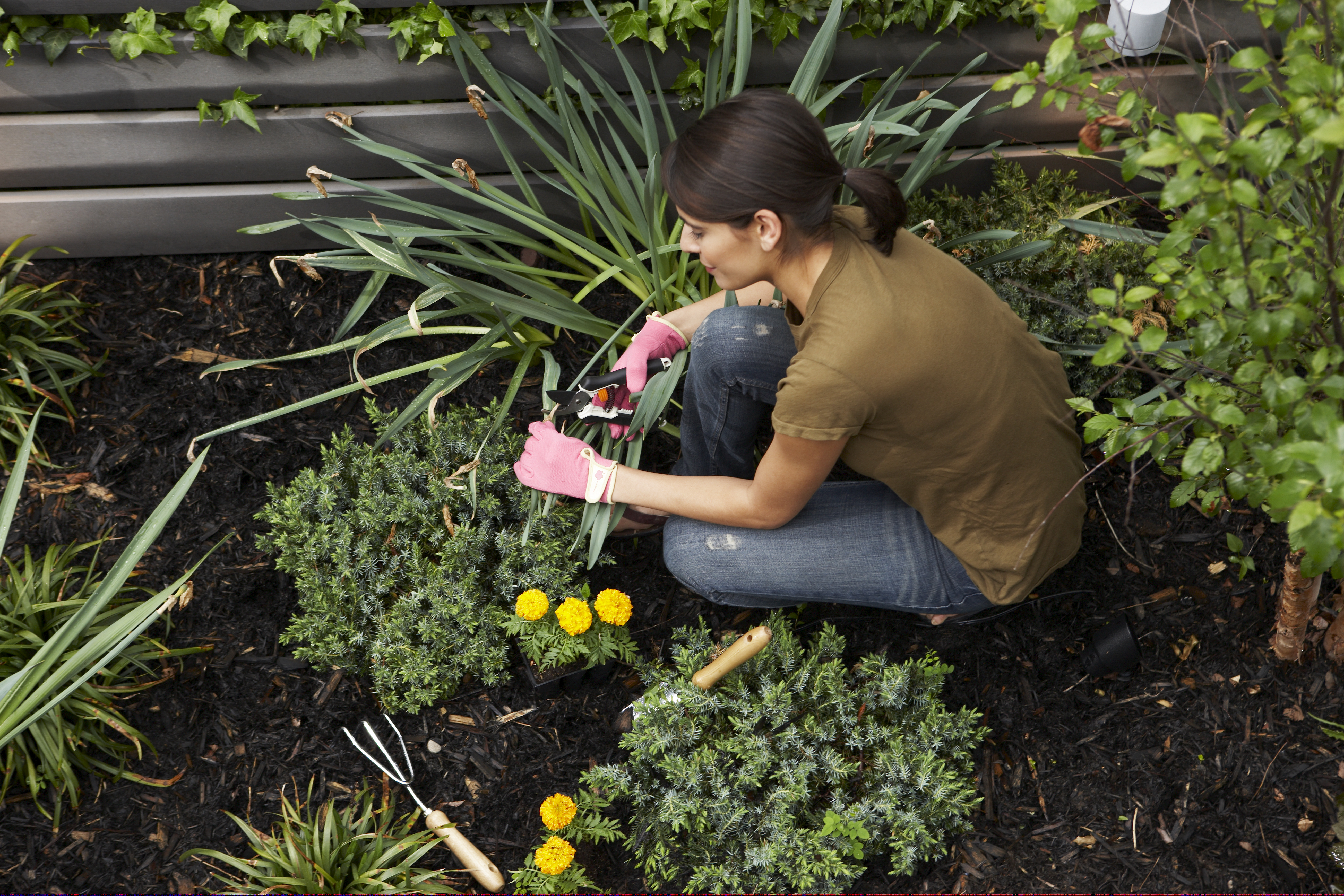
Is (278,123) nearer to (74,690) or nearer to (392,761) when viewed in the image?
(74,690)

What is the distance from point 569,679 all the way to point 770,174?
1.09 m

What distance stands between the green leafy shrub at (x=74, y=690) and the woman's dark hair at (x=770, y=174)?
130cm

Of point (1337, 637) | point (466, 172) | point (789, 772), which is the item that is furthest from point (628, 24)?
point (1337, 637)

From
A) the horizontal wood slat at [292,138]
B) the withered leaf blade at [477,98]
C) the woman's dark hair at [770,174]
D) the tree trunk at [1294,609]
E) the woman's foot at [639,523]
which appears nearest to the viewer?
the woman's dark hair at [770,174]

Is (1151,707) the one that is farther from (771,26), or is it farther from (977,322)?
(771,26)

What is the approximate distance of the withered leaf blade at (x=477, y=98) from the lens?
5.75ft

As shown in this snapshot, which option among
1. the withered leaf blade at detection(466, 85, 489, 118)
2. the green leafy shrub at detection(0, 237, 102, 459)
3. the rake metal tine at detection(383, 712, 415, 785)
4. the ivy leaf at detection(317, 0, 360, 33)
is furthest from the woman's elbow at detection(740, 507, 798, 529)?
the green leafy shrub at detection(0, 237, 102, 459)

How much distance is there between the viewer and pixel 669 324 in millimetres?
1891

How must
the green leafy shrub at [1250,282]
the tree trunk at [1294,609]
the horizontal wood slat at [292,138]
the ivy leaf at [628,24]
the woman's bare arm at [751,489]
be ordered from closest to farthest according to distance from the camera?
the green leafy shrub at [1250,282] → the woman's bare arm at [751,489] → the tree trunk at [1294,609] → the ivy leaf at [628,24] → the horizontal wood slat at [292,138]

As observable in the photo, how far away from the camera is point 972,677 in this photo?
6.06 feet

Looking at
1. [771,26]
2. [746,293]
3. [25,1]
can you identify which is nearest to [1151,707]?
[746,293]

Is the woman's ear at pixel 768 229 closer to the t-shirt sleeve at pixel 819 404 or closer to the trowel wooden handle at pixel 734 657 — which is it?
the t-shirt sleeve at pixel 819 404

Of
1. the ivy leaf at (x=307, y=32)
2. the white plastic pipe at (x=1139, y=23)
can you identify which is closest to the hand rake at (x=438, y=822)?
the ivy leaf at (x=307, y=32)

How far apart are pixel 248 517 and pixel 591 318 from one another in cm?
95
